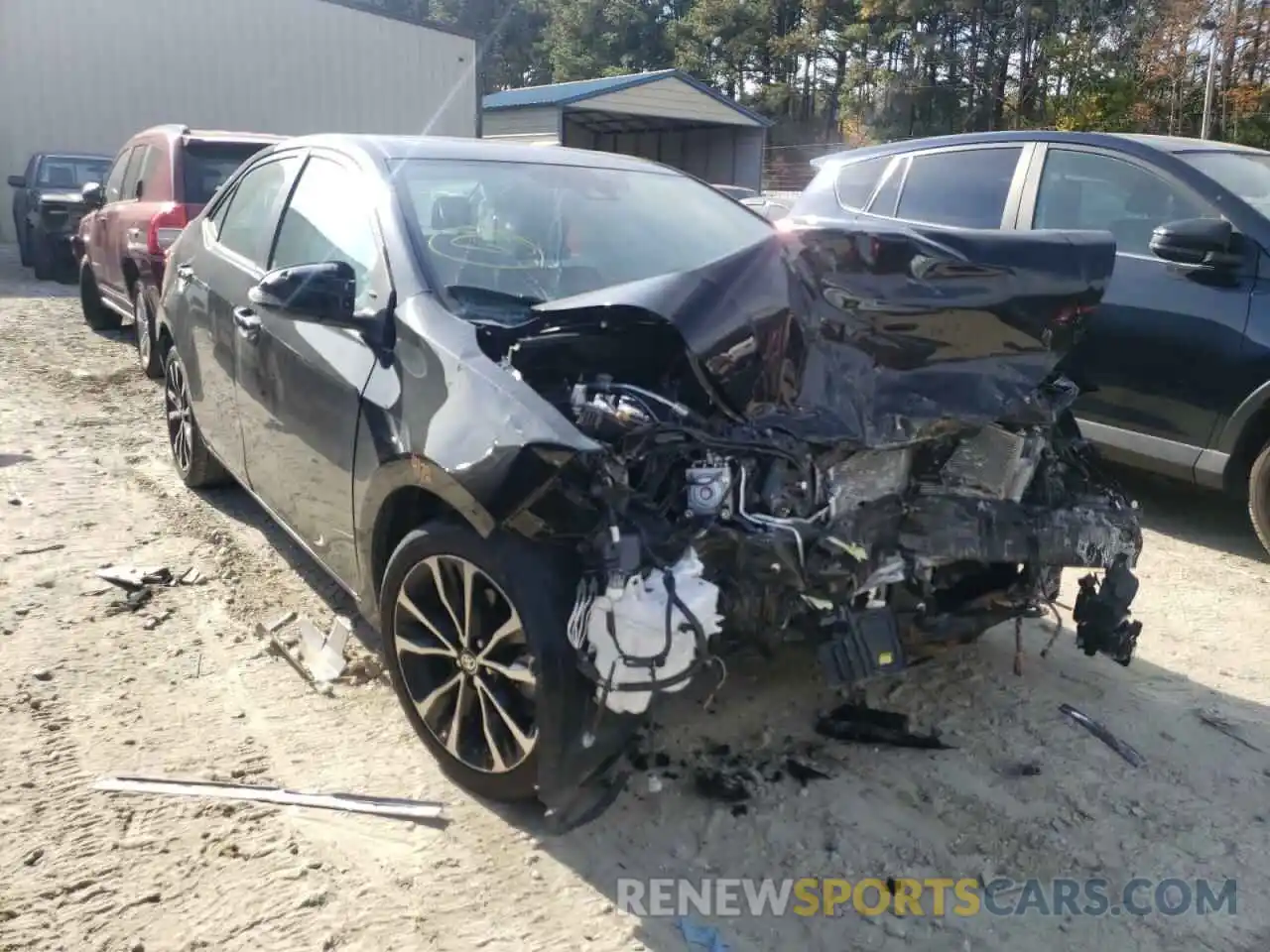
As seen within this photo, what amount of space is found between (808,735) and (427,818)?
1.19 metres

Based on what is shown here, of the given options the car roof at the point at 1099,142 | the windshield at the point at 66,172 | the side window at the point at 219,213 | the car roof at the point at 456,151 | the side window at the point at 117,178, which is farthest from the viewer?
the windshield at the point at 66,172

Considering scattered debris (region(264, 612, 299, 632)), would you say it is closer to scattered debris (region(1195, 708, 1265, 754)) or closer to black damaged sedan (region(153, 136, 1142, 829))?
black damaged sedan (region(153, 136, 1142, 829))

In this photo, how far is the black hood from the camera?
275 centimetres

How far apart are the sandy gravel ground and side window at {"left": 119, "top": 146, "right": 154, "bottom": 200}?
16.6ft

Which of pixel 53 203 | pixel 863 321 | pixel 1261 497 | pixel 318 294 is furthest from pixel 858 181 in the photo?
pixel 53 203

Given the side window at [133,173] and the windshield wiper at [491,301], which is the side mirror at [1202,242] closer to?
the windshield wiper at [491,301]

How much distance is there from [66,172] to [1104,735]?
50.2 ft

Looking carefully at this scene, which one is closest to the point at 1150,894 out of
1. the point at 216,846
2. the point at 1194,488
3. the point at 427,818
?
the point at 427,818

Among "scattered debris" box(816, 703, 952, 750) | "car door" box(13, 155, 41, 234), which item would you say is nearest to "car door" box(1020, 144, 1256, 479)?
"scattered debris" box(816, 703, 952, 750)

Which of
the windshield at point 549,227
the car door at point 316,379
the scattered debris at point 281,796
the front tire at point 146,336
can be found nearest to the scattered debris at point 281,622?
the car door at point 316,379

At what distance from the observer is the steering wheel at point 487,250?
331cm

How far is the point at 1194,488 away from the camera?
6.09 metres

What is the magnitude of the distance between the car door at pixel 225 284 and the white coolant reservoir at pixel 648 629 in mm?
2321

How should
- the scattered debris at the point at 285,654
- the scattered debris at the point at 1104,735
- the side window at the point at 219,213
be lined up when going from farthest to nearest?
the side window at the point at 219,213
the scattered debris at the point at 285,654
the scattered debris at the point at 1104,735
